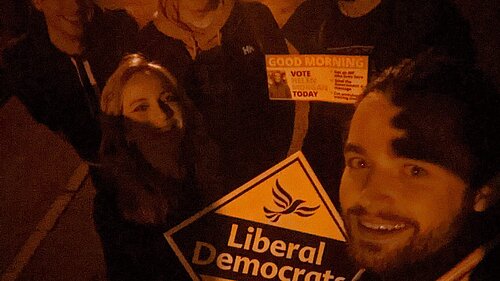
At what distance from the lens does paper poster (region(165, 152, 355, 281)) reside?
1071 millimetres

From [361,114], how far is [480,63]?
204mm

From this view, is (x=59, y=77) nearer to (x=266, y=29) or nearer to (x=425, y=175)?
(x=266, y=29)

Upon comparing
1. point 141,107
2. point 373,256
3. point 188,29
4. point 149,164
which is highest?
point 188,29

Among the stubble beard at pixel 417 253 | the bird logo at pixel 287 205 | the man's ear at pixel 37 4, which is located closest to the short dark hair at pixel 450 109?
the stubble beard at pixel 417 253

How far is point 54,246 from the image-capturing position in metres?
1.30

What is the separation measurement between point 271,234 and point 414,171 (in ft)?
0.97

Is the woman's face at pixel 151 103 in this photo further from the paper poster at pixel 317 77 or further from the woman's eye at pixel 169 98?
the paper poster at pixel 317 77

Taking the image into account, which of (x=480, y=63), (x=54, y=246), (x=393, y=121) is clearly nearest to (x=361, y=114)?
(x=393, y=121)

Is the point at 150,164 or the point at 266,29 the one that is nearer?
the point at 266,29

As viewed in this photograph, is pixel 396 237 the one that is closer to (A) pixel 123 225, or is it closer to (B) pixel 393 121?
(B) pixel 393 121

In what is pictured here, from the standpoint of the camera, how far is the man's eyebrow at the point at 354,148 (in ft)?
3.32

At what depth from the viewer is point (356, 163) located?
102 centimetres

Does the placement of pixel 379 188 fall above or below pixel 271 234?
above

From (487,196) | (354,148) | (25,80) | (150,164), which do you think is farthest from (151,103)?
(487,196)
